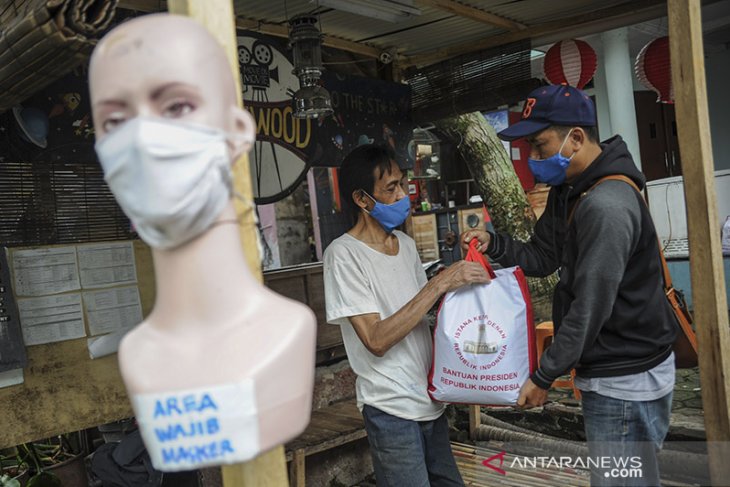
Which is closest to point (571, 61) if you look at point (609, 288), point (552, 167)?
point (552, 167)

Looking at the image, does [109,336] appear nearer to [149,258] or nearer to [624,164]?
[149,258]

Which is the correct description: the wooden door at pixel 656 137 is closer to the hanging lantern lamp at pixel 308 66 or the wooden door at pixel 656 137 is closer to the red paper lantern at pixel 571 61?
the red paper lantern at pixel 571 61

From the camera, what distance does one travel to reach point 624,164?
7.91 feet

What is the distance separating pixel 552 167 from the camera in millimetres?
2531

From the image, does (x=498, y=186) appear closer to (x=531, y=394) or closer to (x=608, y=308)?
(x=531, y=394)

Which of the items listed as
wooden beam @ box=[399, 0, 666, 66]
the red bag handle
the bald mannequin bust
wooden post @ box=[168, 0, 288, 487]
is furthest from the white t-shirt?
wooden beam @ box=[399, 0, 666, 66]

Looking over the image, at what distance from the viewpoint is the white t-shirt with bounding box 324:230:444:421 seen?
2.64m

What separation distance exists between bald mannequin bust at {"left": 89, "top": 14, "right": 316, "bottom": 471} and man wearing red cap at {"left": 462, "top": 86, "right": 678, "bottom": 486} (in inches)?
48.6

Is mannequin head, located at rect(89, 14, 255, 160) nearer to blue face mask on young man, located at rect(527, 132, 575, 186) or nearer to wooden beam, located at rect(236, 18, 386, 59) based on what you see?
blue face mask on young man, located at rect(527, 132, 575, 186)

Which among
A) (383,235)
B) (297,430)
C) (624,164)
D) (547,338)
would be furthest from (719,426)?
(547,338)

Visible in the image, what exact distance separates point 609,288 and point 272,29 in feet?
10.1

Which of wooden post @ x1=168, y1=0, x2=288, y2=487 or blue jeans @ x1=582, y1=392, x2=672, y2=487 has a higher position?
wooden post @ x1=168, y1=0, x2=288, y2=487

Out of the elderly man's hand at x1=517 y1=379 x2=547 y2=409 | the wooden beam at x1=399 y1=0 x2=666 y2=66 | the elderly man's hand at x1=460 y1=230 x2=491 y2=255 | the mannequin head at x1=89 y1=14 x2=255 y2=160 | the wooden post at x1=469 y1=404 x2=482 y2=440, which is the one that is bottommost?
the wooden post at x1=469 y1=404 x2=482 y2=440

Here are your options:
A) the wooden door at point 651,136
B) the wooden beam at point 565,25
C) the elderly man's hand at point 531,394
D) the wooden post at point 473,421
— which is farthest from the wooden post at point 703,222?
the wooden door at point 651,136
